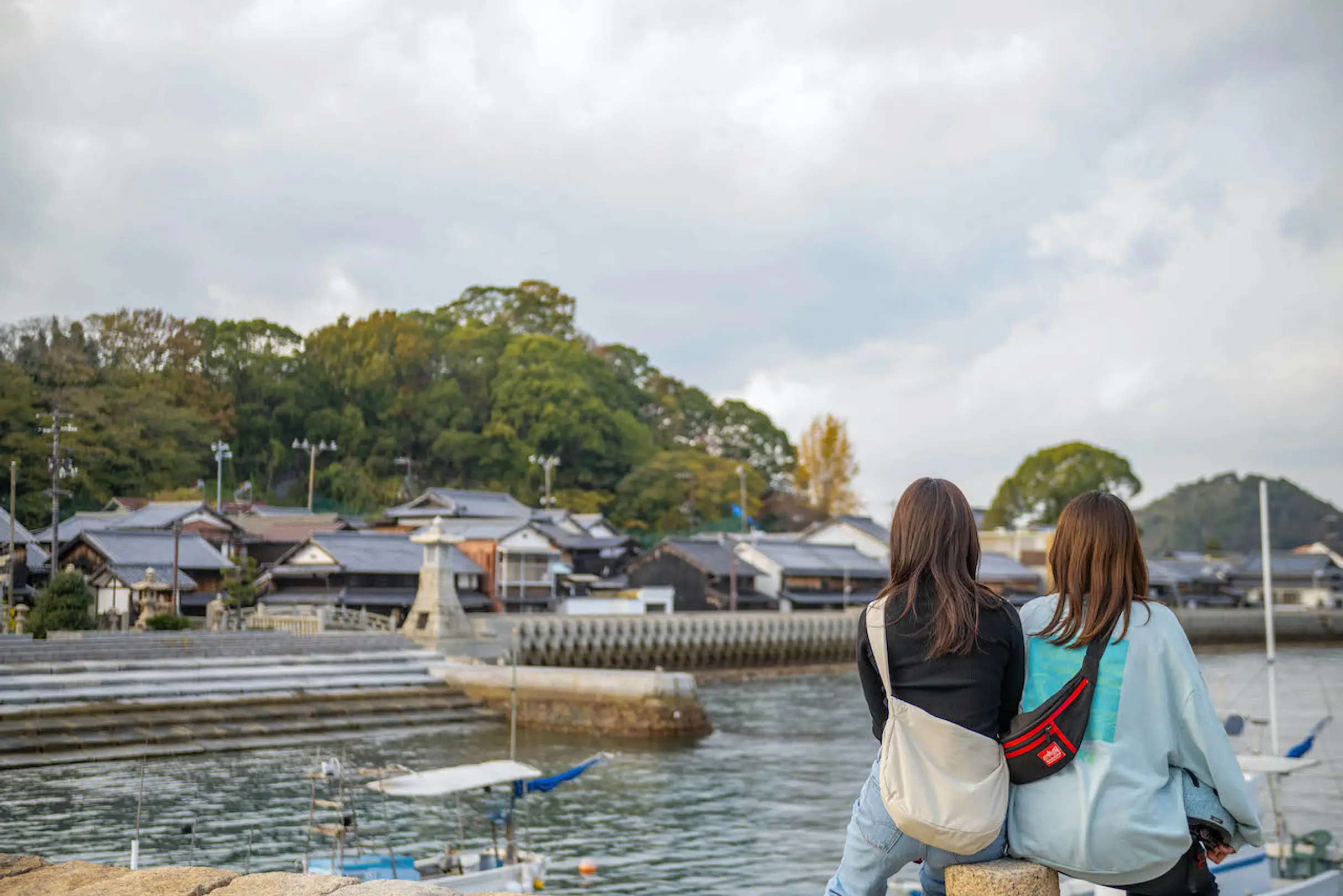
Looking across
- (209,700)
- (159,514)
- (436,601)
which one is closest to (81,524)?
(159,514)

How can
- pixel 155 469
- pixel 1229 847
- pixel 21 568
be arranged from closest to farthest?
pixel 1229 847 → pixel 21 568 → pixel 155 469

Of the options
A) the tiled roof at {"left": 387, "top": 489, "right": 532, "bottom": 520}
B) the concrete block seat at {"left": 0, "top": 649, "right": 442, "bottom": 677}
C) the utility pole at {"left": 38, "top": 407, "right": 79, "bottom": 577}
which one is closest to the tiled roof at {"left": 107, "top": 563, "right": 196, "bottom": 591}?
the utility pole at {"left": 38, "top": 407, "right": 79, "bottom": 577}

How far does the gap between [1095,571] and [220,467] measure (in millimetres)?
43742

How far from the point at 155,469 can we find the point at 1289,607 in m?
66.3

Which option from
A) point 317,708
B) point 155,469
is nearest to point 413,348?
point 155,469

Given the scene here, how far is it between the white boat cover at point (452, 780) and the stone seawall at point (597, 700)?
36.7 ft

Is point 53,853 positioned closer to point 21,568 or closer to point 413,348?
point 21,568

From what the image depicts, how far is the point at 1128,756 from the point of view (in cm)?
283

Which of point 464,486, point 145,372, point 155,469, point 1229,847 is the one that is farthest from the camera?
point 464,486

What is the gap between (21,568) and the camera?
29062mm

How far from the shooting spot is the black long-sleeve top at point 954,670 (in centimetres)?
289

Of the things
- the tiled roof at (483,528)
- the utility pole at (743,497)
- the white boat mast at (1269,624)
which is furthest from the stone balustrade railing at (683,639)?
the white boat mast at (1269,624)

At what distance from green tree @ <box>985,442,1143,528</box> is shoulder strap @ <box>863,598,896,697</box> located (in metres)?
89.3

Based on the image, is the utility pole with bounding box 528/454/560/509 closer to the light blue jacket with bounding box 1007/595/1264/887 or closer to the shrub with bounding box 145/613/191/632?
the shrub with bounding box 145/613/191/632
